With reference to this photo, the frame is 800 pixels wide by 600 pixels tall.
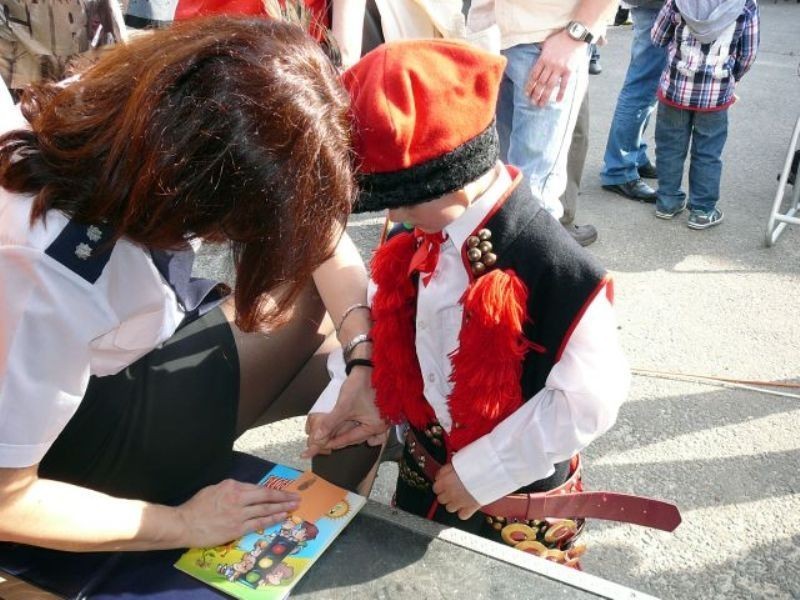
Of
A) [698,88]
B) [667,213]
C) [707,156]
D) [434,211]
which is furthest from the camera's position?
[667,213]

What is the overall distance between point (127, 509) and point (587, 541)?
1.17 meters

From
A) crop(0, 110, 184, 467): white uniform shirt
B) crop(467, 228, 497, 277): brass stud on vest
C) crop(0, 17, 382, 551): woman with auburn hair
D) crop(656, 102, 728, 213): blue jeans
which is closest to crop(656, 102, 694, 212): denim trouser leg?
crop(656, 102, 728, 213): blue jeans

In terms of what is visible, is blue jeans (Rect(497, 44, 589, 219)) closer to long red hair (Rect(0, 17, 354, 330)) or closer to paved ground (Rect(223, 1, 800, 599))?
paved ground (Rect(223, 1, 800, 599))

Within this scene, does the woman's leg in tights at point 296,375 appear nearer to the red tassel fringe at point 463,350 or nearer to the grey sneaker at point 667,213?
the red tassel fringe at point 463,350

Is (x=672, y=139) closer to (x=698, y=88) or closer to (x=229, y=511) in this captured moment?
(x=698, y=88)

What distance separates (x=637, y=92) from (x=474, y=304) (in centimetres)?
303

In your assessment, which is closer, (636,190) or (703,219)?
→ (703,219)

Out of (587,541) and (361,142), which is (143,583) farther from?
(587,541)

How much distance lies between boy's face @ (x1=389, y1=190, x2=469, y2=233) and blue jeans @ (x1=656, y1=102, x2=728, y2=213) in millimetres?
2672

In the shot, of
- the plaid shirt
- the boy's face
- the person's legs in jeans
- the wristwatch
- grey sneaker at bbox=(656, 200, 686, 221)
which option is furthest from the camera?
grey sneaker at bbox=(656, 200, 686, 221)

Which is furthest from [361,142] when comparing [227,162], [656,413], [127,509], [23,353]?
[656,413]

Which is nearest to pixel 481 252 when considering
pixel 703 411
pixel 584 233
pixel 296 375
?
pixel 296 375

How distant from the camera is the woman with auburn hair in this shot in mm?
928

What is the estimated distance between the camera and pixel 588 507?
136 centimetres
